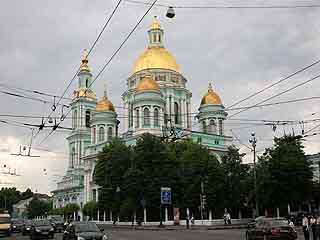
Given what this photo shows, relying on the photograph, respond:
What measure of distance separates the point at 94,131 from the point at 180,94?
17.1 m

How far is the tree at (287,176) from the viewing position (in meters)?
49.7

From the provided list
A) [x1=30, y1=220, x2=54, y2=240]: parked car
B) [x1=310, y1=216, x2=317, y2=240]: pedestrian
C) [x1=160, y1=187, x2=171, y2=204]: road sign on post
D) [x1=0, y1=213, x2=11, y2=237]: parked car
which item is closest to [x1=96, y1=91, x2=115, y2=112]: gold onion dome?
[x1=160, y1=187, x2=171, y2=204]: road sign on post

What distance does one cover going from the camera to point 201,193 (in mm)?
50156

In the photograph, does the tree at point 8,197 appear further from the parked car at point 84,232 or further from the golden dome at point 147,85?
the parked car at point 84,232

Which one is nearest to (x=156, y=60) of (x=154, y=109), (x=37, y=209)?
(x=154, y=109)

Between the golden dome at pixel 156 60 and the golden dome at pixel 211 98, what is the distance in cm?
693

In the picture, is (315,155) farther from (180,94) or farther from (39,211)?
(39,211)

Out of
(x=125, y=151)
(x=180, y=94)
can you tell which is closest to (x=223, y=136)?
(x=180, y=94)

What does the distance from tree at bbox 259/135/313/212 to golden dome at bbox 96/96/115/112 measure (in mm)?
45123

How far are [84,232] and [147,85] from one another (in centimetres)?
5941

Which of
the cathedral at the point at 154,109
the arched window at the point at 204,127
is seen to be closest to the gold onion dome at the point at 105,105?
the cathedral at the point at 154,109

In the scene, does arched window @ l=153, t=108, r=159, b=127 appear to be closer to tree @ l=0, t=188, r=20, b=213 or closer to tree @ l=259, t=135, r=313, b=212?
tree @ l=259, t=135, r=313, b=212

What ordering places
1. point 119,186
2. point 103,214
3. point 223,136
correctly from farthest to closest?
point 223,136, point 103,214, point 119,186

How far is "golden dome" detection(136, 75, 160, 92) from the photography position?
7988cm
